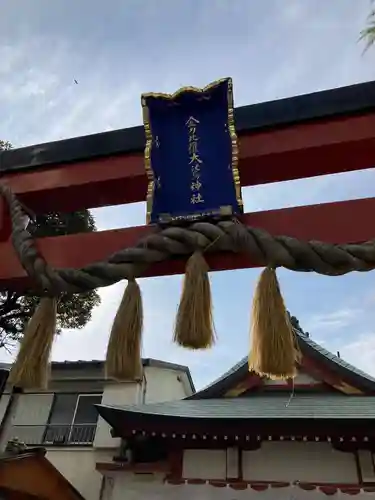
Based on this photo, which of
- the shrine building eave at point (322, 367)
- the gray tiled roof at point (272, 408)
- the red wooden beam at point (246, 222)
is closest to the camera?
the red wooden beam at point (246, 222)

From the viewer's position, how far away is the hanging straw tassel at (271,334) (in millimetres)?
1681

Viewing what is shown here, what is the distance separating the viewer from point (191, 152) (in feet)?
7.70

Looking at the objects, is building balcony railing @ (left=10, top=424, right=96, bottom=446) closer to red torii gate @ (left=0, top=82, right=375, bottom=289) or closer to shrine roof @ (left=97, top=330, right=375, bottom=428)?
shrine roof @ (left=97, top=330, right=375, bottom=428)

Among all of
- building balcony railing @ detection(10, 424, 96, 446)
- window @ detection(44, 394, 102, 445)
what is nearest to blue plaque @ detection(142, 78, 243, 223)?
window @ detection(44, 394, 102, 445)

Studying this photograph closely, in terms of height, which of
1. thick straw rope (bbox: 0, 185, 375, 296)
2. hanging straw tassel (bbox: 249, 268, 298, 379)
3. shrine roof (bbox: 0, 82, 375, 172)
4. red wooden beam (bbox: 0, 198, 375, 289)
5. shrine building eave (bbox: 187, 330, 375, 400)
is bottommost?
hanging straw tassel (bbox: 249, 268, 298, 379)

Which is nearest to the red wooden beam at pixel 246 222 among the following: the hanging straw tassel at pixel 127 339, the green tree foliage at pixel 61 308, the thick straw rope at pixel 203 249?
the thick straw rope at pixel 203 249

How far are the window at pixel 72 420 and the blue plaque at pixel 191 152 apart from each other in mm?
7904

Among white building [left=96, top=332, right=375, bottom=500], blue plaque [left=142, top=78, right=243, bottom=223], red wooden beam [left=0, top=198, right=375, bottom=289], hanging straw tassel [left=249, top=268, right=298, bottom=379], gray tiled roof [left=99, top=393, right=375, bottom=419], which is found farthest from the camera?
gray tiled roof [left=99, top=393, right=375, bottom=419]

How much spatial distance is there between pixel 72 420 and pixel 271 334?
8.78 meters

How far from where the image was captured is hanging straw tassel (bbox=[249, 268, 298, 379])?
1681 mm

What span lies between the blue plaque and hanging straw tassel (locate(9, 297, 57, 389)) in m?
0.64

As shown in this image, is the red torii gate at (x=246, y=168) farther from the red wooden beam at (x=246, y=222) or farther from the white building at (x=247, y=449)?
the white building at (x=247, y=449)

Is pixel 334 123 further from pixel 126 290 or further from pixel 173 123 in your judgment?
pixel 126 290

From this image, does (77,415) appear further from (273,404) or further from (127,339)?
(127,339)
